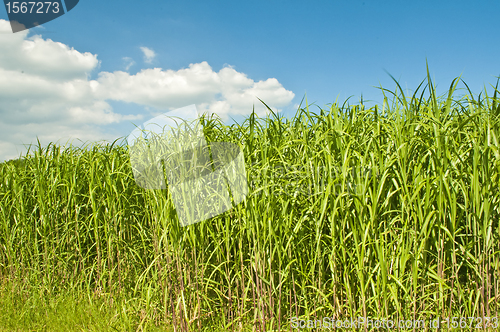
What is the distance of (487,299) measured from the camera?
7.06 ft

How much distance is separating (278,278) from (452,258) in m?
1.31

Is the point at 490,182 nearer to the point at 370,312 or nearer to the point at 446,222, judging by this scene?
the point at 446,222

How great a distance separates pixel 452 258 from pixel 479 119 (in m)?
1.13

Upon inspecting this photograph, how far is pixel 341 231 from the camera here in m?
2.15

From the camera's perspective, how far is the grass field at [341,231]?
2.14m

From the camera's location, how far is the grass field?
2139 mm

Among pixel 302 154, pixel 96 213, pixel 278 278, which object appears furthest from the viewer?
pixel 96 213

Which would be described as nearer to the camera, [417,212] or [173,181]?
[417,212]

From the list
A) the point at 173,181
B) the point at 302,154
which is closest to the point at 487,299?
the point at 302,154

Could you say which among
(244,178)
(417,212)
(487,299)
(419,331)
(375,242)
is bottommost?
(419,331)

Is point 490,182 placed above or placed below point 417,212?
above

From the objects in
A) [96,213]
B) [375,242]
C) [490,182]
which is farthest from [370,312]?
[96,213]

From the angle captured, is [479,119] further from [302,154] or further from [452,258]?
[302,154]

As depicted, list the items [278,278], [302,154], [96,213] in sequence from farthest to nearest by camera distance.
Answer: [96,213]
[302,154]
[278,278]
